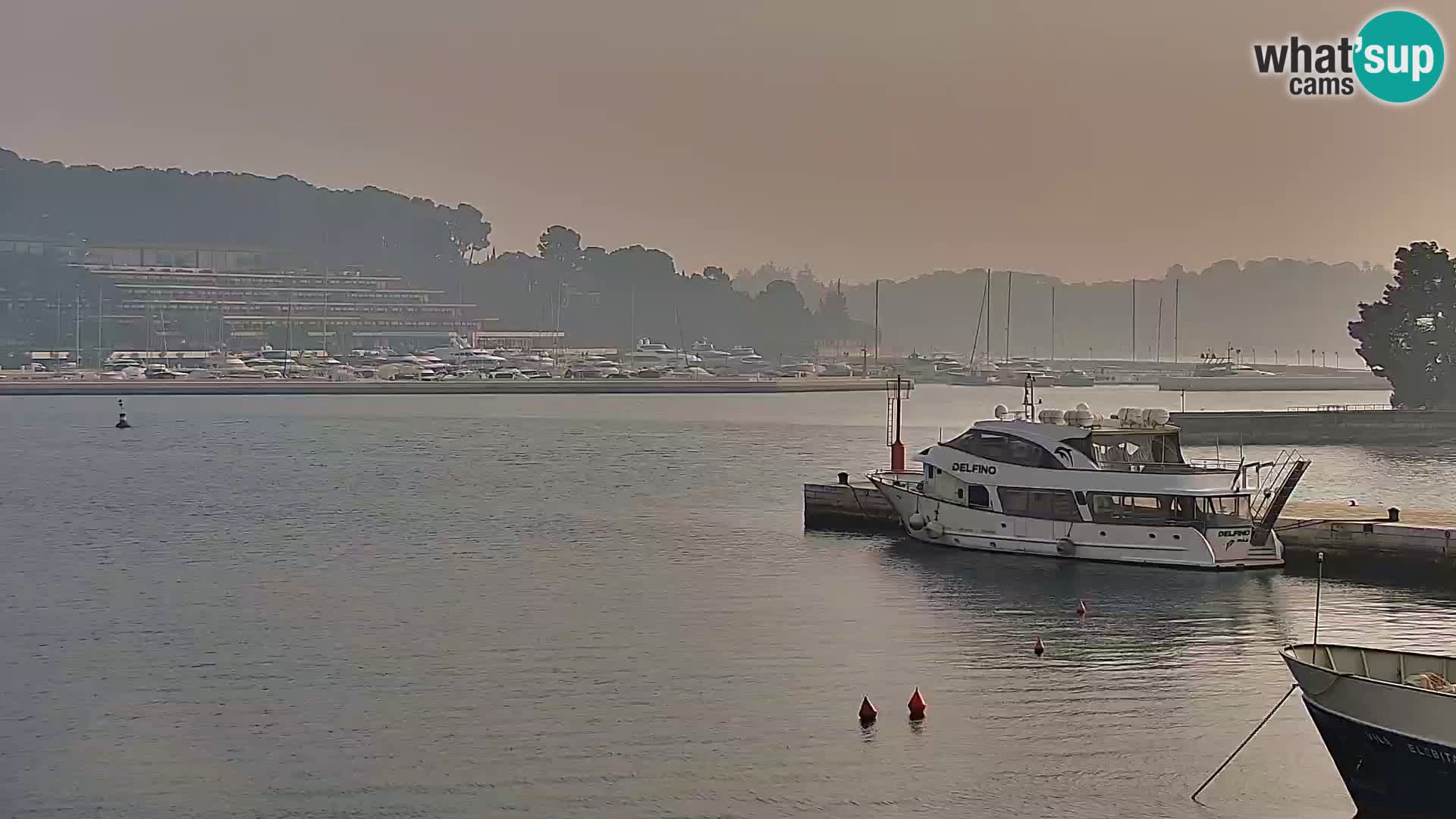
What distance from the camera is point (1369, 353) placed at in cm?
9038

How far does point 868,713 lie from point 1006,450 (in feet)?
49.2

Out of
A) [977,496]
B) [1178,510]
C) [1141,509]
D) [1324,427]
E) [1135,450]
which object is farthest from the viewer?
[1324,427]

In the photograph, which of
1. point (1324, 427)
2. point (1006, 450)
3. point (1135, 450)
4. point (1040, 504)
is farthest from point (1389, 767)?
point (1324, 427)

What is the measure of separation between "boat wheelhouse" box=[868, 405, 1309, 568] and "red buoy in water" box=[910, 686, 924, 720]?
1295 cm

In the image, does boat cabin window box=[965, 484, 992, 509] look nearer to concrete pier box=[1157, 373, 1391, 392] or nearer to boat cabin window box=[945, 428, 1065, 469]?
boat cabin window box=[945, 428, 1065, 469]

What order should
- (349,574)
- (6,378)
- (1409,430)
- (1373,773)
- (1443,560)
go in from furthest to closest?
(6,378), (1409,430), (349,574), (1443,560), (1373,773)

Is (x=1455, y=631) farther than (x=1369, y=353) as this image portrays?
No

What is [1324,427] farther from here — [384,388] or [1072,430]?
[384,388]

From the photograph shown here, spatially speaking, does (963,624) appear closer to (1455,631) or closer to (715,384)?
(1455,631)

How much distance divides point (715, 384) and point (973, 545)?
14842cm

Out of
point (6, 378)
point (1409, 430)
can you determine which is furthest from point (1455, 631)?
point (6, 378)

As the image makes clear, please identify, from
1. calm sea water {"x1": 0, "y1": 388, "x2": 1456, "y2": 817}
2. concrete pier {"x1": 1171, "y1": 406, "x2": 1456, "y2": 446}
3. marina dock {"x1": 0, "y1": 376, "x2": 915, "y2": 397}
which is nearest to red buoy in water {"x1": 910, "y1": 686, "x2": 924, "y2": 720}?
calm sea water {"x1": 0, "y1": 388, "x2": 1456, "y2": 817}

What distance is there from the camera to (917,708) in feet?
81.8

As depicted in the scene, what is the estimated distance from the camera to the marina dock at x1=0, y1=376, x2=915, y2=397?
16188 centimetres
